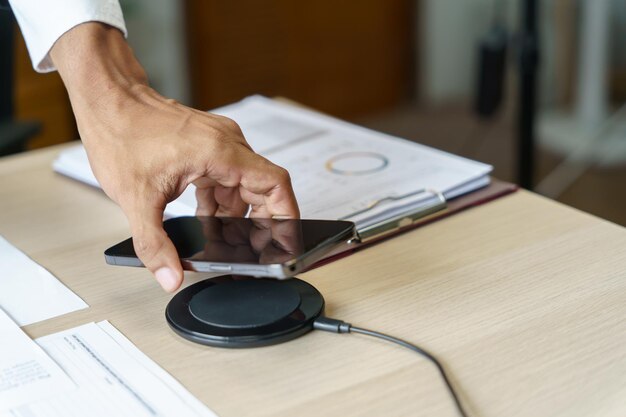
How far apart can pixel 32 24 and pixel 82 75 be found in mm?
109

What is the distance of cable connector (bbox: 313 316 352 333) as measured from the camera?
0.70m

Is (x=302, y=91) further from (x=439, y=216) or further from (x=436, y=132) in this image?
(x=439, y=216)

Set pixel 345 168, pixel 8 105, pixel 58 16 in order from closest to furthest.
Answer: pixel 58 16 → pixel 345 168 → pixel 8 105

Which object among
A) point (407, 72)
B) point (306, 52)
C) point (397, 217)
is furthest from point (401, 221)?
point (407, 72)

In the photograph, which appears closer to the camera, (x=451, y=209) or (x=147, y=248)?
(x=147, y=248)

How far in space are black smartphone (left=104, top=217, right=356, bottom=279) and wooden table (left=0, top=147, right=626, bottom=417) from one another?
5 centimetres

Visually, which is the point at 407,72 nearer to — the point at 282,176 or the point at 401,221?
the point at 401,221

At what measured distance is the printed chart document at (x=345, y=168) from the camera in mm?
919

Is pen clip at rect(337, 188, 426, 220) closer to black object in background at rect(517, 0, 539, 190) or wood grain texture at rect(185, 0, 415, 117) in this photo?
black object in background at rect(517, 0, 539, 190)

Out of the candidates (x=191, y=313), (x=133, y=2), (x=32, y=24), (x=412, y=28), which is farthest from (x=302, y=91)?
(x=191, y=313)

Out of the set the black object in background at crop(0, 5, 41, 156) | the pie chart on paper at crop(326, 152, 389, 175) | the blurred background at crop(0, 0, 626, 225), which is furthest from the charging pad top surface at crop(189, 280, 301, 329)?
the blurred background at crop(0, 0, 626, 225)

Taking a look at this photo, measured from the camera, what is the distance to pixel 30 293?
805 mm

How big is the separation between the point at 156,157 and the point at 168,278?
11 centimetres

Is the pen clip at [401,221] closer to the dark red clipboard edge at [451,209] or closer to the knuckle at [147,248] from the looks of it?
the dark red clipboard edge at [451,209]
